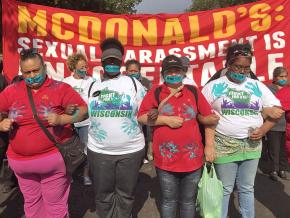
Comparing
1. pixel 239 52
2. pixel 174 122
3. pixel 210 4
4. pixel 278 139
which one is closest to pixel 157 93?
pixel 174 122

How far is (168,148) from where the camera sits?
9.76 feet

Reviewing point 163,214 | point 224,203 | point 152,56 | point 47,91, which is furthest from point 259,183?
point 47,91

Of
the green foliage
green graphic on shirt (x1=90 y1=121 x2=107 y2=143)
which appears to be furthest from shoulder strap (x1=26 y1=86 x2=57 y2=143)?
the green foliage

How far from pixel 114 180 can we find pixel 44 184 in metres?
0.61

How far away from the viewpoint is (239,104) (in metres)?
3.06

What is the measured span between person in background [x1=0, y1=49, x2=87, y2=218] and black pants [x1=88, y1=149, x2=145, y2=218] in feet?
1.10

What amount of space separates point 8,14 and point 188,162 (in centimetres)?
463

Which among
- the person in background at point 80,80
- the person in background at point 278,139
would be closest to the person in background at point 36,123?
the person in background at point 80,80

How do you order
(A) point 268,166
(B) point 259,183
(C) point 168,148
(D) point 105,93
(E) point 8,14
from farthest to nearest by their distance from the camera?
(E) point 8,14
(A) point 268,166
(B) point 259,183
(D) point 105,93
(C) point 168,148

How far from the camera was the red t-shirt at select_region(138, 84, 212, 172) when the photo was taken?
9.66 ft

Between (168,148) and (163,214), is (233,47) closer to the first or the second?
(168,148)

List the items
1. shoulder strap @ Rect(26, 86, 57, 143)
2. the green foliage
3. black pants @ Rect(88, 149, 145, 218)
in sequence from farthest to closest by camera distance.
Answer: the green foliage → black pants @ Rect(88, 149, 145, 218) → shoulder strap @ Rect(26, 86, 57, 143)

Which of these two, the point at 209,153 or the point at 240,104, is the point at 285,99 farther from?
the point at 209,153

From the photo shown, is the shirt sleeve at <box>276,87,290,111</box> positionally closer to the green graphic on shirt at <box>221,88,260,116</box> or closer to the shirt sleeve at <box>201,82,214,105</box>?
the green graphic on shirt at <box>221,88,260,116</box>
